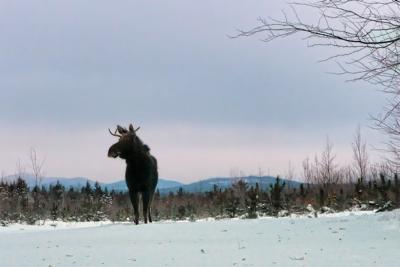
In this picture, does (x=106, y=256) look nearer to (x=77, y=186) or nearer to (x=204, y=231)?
(x=204, y=231)

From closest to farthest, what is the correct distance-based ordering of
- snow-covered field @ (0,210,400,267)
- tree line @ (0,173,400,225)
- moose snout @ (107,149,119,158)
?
snow-covered field @ (0,210,400,267), moose snout @ (107,149,119,158), tree line @ (0,173,400,225)

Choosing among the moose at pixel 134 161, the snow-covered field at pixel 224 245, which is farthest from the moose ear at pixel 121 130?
the snow-covered field at pixel 224 245

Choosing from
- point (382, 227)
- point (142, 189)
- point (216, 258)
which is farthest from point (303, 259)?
point (142, 189)

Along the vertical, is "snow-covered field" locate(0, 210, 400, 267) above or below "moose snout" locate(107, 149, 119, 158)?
below

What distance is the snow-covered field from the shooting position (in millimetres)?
7285

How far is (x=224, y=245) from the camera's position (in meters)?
8.38

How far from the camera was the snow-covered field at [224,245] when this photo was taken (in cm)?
729

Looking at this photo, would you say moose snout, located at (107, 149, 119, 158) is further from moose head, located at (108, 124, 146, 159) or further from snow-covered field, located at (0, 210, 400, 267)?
snow-covered field, located at (0, 210, 400, 267)

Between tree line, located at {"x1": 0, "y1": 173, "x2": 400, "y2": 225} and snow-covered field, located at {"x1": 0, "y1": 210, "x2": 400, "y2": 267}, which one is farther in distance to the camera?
tree line, located at {"x1": 0, "y1": 173, "x2": 400, "y2": 225}

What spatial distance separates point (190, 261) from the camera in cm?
725

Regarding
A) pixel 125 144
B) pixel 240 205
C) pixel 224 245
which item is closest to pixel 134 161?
pixel 125 144

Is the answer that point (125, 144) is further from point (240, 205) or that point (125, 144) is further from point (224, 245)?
point (240, 205)

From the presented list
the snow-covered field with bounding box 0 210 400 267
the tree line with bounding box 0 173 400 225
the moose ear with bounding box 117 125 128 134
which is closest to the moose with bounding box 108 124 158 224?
the moose ear with bounding box 117 125 128 134

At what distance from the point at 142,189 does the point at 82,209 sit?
10196 mm
